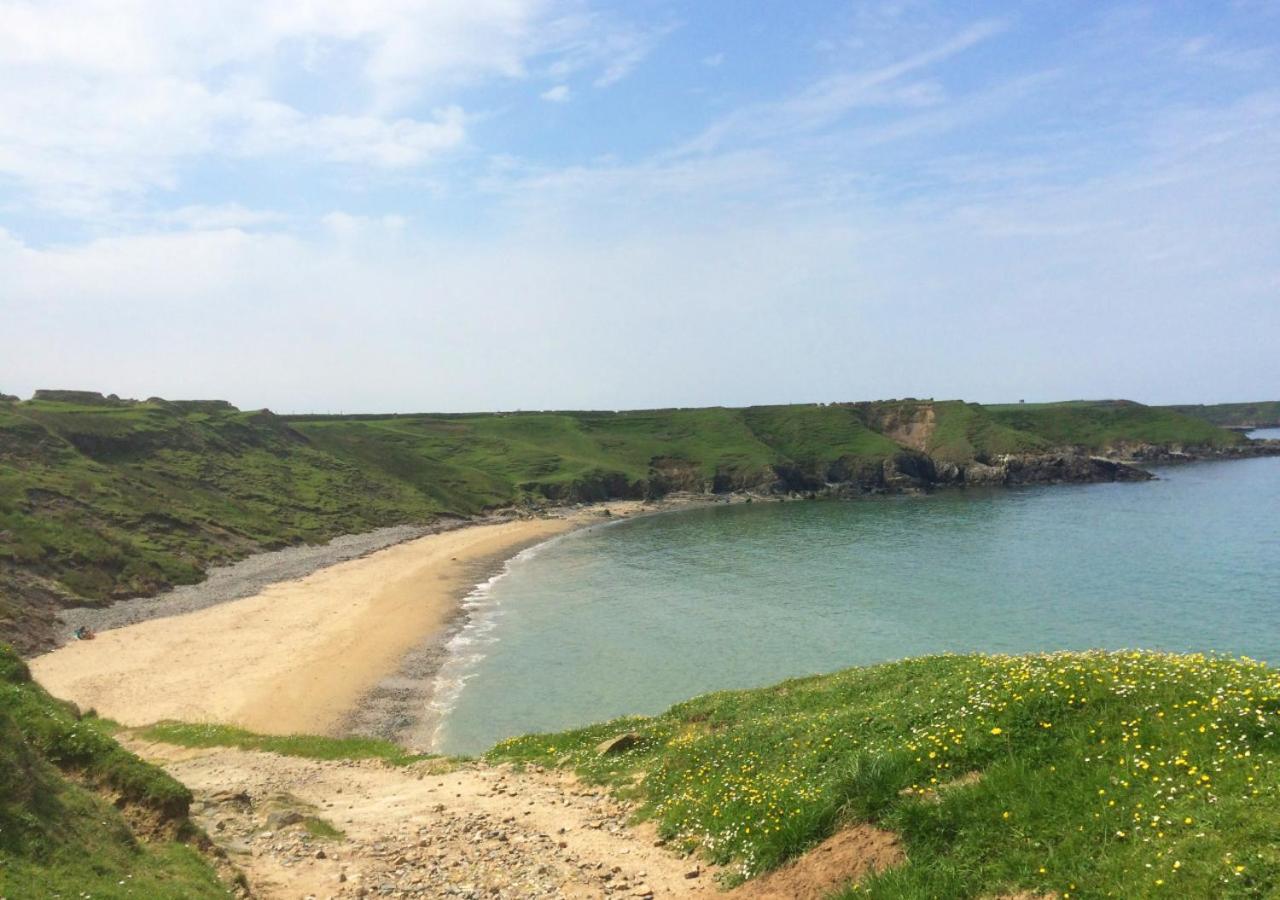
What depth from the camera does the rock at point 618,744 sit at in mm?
23312

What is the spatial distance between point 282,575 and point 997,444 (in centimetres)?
17179

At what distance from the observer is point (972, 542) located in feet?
325

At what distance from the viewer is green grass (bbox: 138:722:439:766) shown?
2827 cm

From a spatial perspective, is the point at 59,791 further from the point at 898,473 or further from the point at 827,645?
the point at 898,473

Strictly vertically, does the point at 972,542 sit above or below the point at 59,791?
below

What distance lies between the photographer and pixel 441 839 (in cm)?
1739

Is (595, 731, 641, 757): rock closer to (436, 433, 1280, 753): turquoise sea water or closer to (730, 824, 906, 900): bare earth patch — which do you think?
(730, 824, 906, 900): bare earth patch

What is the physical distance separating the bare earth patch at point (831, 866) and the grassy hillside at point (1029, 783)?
0.94 ft

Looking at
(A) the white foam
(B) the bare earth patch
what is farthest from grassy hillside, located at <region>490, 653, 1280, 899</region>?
(A) the white foam

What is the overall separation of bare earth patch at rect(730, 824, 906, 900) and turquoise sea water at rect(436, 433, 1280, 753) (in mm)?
26133

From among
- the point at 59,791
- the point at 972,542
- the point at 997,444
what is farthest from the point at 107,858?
the point at 997,444

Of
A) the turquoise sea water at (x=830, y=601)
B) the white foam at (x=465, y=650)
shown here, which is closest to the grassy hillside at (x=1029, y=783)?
the turquoise sea water at (x=830, y=601)

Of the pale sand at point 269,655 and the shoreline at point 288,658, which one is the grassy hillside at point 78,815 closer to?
the shoreline at point 288,658

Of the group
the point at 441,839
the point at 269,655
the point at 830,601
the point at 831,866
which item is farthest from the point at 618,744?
the point at 830,601
